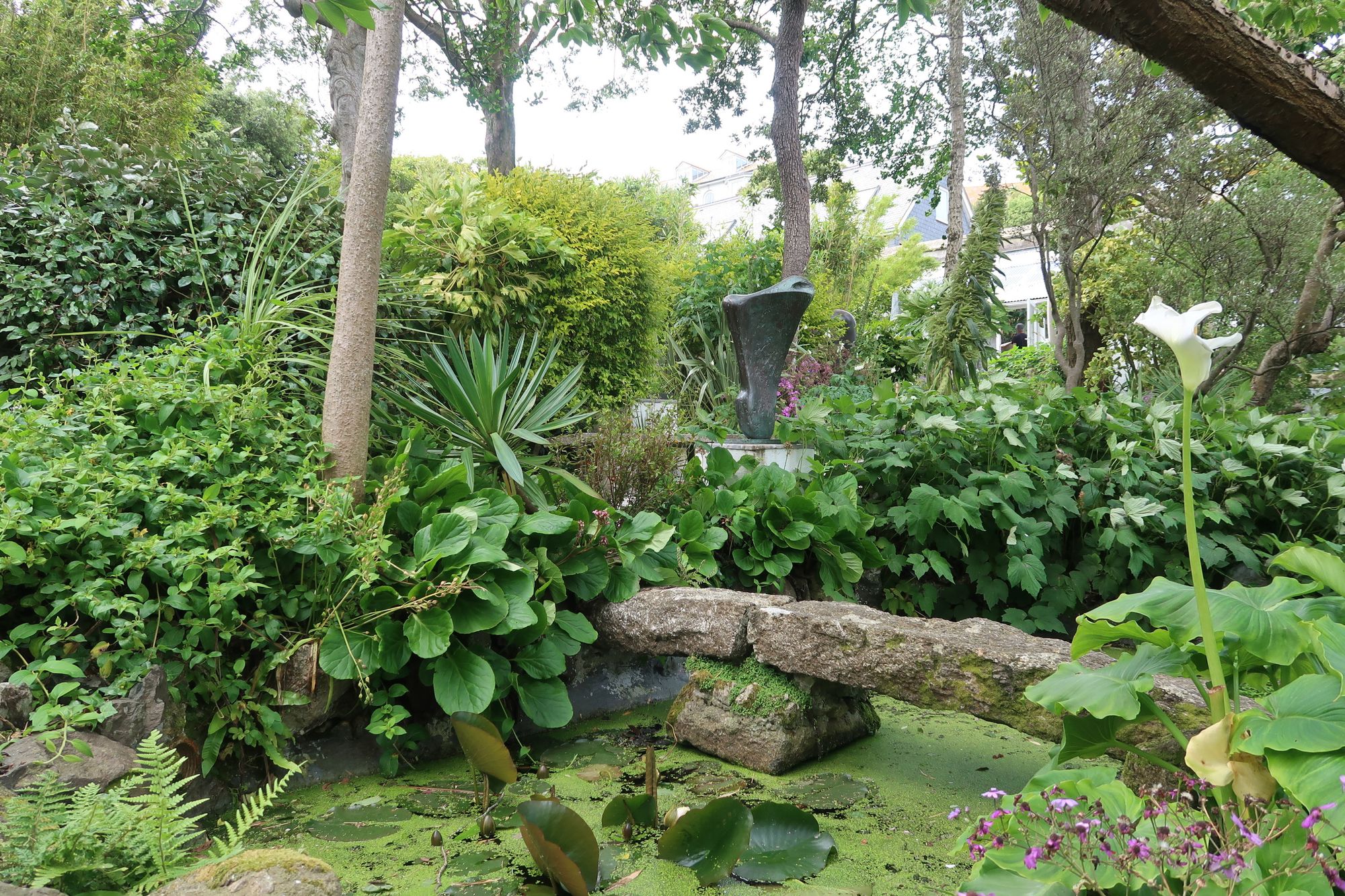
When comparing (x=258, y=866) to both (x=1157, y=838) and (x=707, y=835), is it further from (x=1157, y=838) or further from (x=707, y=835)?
(x=1157, y=838)

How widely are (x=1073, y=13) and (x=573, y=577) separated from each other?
8.06 feet

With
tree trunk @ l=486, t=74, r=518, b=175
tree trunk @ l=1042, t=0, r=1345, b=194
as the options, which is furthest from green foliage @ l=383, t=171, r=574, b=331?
tree trunk @ l=486, t=74, r=518, b=175

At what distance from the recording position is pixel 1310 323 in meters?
6.19

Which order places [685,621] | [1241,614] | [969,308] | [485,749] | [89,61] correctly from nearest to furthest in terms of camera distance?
[1241,614] < [485,749] < [685,621] < [969,308] < [89,61]

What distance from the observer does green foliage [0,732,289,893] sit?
4.66 ft

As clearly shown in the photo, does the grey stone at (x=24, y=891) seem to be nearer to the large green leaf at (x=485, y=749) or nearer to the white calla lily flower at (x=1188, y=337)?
the large green leaf at (x=485, y=749)

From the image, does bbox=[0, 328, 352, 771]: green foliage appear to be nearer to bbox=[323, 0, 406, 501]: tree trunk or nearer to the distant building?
bbox=[323, 0, 406, 501]: tree trunk

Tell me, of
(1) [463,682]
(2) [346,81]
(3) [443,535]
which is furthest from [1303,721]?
(2) [346,81]

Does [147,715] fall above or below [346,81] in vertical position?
below

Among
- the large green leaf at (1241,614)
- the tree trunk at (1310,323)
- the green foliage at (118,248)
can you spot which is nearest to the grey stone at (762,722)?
the large green leaf at (1241,614)

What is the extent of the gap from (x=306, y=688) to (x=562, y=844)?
115cm

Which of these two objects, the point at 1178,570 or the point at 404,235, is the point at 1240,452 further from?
the point at 404,235

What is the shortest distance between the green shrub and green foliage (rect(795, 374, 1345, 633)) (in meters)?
1.40

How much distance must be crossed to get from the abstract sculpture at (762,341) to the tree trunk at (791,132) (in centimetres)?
494
